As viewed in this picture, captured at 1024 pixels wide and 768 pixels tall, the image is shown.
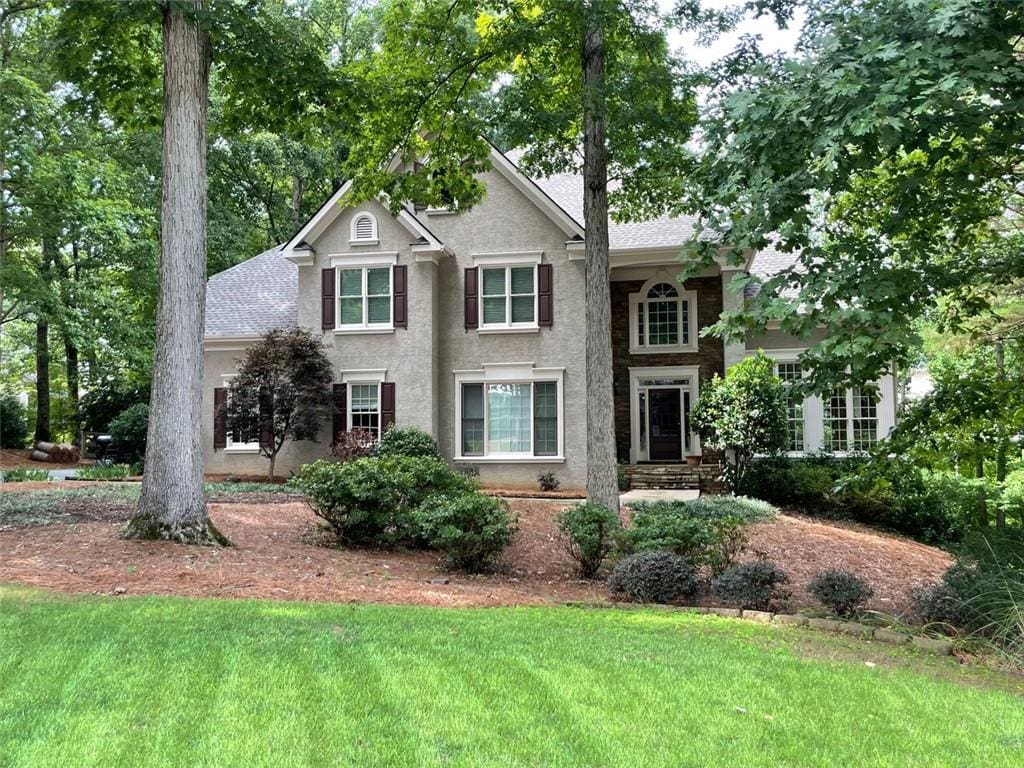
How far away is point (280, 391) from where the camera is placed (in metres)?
19.7

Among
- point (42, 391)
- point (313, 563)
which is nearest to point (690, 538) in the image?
point (313, 563)

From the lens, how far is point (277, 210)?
112 ft

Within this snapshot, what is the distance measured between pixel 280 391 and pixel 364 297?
324 centimetres

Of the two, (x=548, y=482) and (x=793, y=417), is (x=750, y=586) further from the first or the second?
(x=793, y=417)

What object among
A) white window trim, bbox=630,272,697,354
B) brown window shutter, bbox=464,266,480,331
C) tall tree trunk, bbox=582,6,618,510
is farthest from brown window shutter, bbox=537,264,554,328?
tall tree trunk, bbox=582,6,618,510

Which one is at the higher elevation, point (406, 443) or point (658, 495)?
point (406, 443)

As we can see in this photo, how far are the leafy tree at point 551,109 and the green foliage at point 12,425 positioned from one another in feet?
77.6

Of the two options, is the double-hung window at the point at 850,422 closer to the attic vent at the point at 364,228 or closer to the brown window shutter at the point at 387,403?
the brown window shutter at the point at 387,403

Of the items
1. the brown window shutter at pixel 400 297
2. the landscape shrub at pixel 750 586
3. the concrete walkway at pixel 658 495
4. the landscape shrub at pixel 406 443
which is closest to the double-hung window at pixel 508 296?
the brown window shutter at pixel 400 297

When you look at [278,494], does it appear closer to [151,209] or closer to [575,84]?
[575,84]

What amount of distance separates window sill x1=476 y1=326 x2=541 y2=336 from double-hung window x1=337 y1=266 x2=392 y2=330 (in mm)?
2431

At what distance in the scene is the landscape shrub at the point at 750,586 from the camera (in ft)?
26.0

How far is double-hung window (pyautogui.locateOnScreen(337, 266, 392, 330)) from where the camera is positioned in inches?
811

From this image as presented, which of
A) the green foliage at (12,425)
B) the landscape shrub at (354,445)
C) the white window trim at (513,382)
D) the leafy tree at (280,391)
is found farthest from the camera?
the green foliage at (12,425)
